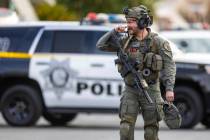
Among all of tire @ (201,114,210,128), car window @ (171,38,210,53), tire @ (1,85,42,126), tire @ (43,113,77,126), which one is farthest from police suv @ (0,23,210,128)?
car window @ (171,38,210,53)

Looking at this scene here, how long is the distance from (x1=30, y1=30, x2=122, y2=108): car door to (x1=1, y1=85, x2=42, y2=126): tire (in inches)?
8.7

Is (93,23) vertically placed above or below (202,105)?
above

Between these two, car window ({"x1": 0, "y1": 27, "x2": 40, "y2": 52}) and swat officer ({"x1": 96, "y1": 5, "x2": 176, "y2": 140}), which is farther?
car window ({"x1": 0, "y1": 27, "x2": 40, "y2": 52})

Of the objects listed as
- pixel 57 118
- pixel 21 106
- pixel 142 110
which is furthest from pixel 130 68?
pixel 57 118

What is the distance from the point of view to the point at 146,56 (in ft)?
36.7

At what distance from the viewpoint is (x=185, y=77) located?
17.9 m

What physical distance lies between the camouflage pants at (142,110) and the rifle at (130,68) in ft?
0.29

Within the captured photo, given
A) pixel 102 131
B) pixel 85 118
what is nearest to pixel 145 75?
pixel 102 131

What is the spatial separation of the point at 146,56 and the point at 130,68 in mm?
217

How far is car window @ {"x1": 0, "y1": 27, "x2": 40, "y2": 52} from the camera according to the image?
1823cm

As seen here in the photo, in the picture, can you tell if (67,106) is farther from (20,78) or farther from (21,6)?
(21,6)

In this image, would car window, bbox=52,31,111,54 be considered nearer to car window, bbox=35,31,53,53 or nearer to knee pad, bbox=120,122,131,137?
car window, bbox=35,31,53,53

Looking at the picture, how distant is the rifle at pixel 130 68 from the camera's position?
36.3 feet

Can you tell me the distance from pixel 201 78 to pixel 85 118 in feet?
17.3
